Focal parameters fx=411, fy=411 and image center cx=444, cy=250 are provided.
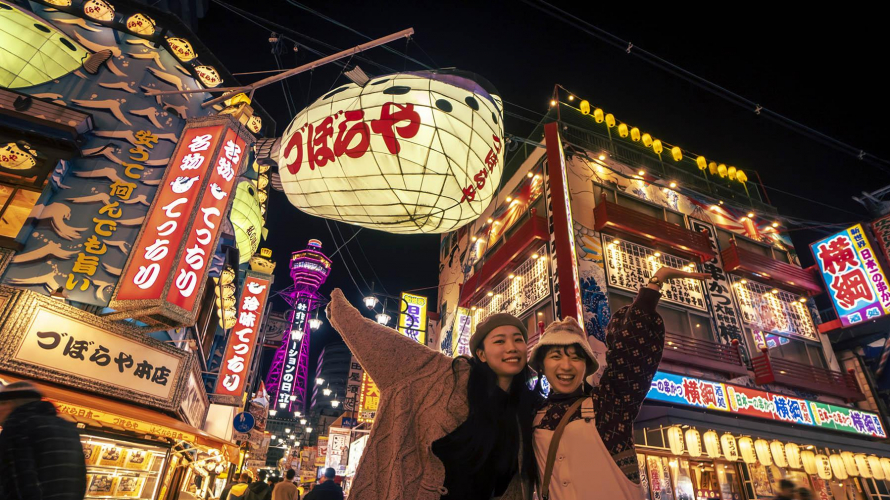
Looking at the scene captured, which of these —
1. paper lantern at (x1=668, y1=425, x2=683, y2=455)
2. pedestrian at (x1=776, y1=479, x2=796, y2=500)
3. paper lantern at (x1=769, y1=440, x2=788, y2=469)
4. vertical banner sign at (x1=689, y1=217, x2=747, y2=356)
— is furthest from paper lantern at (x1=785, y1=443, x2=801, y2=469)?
pedestrian at (x1=776, y1=479, x2=796, y2=500)

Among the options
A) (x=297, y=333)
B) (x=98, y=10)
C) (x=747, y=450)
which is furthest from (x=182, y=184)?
(x=297, y=333)

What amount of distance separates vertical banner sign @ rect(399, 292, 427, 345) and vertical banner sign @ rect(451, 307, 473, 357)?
6.47 feet

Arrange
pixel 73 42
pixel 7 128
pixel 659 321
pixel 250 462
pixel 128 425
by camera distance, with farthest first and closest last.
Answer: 1. pixel 250 462
2. pixel 73 42
3. pixel 7 128
4. pixel 128 425
5. pixel 659 321

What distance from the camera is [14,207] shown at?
8086mm

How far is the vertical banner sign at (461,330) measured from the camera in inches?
645

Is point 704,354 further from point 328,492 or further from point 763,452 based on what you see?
point 328,492

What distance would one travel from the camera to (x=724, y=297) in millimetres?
15125

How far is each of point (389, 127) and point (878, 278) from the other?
1898cm

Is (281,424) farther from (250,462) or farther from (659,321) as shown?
(659,321)

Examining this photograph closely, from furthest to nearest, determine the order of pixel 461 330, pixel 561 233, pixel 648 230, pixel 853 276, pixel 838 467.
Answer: pixel 461 330 → pixel 853 276 → pixel 648 230 → pixel 561 233 → pixel 838 467

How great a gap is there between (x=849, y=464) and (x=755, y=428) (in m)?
3.94

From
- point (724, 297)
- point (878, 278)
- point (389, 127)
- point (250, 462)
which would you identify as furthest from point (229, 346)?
point (250, 462)

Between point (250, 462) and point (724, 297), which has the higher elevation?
point (724, 297)

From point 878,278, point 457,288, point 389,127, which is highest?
point 457,288
